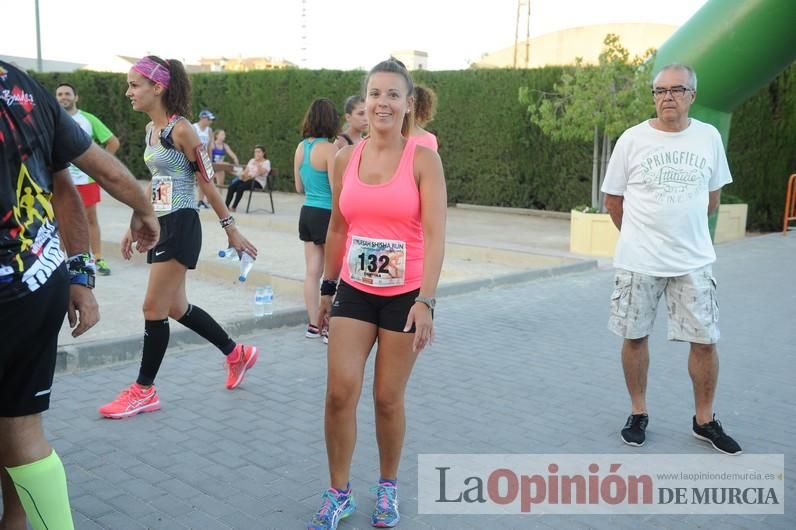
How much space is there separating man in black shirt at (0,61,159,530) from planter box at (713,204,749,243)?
11825mm

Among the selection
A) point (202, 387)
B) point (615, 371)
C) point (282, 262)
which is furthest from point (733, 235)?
point (202, 387)

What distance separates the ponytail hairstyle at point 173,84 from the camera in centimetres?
459

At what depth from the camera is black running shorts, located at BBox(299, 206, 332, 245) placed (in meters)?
6.41

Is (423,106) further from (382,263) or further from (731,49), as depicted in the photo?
(731,49)

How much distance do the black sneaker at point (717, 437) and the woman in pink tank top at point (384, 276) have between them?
192 cm

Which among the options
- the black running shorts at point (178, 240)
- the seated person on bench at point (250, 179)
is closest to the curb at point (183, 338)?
the black running shorts at point (178, 240)

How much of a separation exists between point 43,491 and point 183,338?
3.69m

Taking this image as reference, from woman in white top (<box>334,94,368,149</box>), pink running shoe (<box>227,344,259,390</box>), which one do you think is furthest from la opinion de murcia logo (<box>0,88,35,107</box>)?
woman in white top (<box>334,94,368,149</box>)

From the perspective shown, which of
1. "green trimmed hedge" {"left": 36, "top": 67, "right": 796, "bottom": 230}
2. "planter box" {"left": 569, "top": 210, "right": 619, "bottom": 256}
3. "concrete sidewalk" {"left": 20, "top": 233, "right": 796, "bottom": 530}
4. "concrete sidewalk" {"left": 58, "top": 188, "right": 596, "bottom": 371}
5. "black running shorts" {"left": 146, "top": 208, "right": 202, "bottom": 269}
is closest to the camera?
"concrete sidewalk" {"left": 20, "top": 233, "right": 796, "bottom": 530}

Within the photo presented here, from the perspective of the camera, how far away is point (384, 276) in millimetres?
3301

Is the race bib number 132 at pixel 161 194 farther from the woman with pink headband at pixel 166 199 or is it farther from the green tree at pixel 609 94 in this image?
the green tree at pixel 609 94

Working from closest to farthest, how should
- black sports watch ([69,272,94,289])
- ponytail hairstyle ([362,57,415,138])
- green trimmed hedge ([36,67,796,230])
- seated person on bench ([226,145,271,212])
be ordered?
black sports watch ([69,272,94,289]), ponytail hairstyle ([362,57,415,138]), green trimmed hedge ([36,67,796,230]), seated person on bench ([226,145,271,212])

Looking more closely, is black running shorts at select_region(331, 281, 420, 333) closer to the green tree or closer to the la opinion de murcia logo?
the la opinion de murcia logo

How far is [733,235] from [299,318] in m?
9.16
